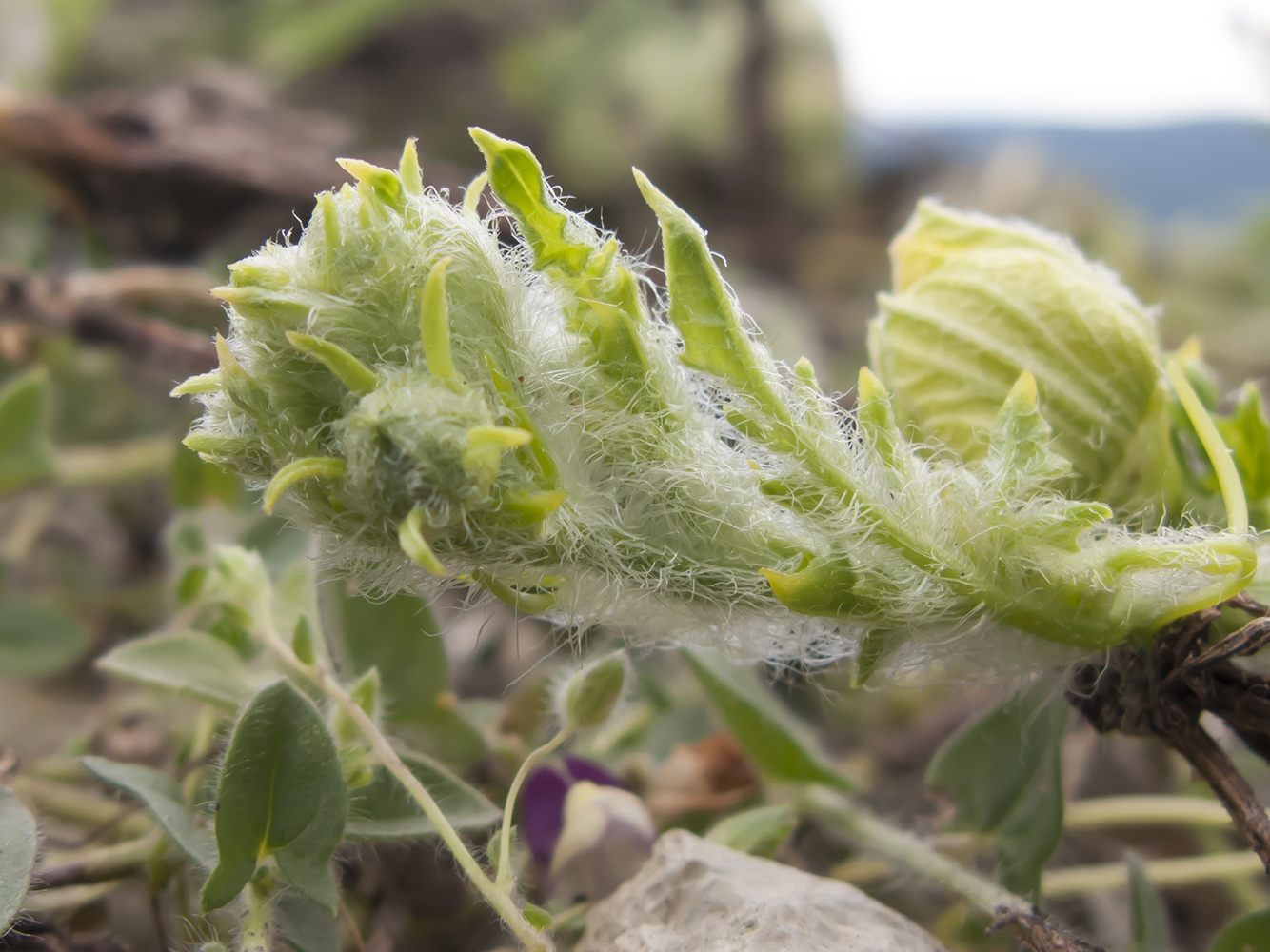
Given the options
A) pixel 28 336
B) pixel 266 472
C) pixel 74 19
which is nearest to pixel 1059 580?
pixel 266 472

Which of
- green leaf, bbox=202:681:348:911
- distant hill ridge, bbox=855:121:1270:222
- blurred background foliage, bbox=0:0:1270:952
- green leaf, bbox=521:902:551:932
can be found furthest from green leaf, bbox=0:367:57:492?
distant hill ridge, bbox=855:121:1270:222

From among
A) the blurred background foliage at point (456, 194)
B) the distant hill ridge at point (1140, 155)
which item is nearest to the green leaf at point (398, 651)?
the blurred background foliage at point (456, 194)

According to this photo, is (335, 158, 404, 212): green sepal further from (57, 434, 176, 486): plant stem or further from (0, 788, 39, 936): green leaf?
(57, 434, 176, 486): plant stem

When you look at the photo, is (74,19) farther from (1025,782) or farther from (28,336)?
(1025,782)

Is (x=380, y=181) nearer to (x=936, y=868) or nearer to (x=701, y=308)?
(x=701, y=308)

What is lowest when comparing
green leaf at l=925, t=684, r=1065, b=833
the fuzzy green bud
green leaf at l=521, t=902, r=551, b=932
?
green leaf at l=925, t=684, r=1065, b=833

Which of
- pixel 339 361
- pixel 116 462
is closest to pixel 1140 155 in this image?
pixel 116 462
